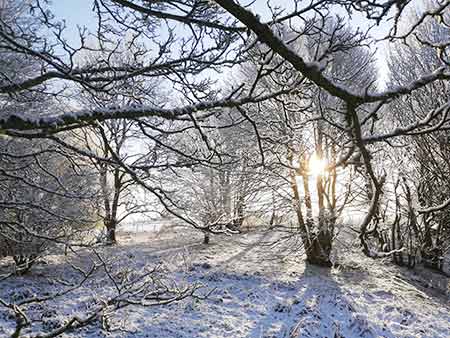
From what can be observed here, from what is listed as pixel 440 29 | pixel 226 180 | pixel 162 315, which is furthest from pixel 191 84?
pixel 226 180

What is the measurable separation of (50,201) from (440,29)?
9.83 metres

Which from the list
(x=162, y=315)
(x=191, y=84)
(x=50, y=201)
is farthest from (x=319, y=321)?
(x=50, y=201)

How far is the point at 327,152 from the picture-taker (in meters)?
8.69

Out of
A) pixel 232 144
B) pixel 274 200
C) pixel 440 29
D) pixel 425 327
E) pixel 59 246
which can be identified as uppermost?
pixel 440 29

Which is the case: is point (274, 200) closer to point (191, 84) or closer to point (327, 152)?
point (327, 152)

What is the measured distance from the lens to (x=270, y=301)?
22.0 ft

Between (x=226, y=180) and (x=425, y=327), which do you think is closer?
(x=425, y=327)

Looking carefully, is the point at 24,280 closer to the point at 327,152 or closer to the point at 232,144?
the point at 232,144

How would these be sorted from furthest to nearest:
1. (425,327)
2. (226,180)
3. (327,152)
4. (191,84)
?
(226,180), (327,152), (425,327), (191,84)

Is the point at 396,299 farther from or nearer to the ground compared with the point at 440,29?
nearer to the ground

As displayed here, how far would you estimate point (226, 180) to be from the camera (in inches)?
475

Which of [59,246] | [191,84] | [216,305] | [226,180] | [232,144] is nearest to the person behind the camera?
[191,84]

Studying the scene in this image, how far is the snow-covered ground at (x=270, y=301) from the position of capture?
548 centimetres

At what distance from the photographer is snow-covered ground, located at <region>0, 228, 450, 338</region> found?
5484 mm
